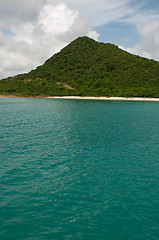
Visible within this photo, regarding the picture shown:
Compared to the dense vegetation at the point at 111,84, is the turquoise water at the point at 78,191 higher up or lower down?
lower down

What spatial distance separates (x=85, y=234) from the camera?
9.73m

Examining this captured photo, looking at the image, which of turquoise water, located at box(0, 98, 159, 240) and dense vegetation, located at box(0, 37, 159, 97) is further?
dense vegetation, located at box(0, 37, 159, 97)

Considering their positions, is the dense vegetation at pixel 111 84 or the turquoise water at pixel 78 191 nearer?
the turquoise water at pixel 78 191

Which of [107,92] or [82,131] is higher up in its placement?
[107,92]

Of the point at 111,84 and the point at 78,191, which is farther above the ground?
the point at 111,84

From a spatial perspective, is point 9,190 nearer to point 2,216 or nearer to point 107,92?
point 2,216

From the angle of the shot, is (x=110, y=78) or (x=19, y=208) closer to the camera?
(x=19, y=208)

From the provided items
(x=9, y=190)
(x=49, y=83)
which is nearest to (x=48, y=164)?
(x=9, y=190)

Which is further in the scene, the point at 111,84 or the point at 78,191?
the point at 111,84

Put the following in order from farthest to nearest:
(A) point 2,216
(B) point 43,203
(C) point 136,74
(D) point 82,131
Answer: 1. (C) point 136,74
2. (D) point 82,131
3. (B) point 43,203
4. (A) point 2,216

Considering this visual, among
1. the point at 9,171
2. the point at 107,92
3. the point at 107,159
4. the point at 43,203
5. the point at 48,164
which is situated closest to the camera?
the point at 43,203

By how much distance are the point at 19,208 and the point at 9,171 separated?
5.39m

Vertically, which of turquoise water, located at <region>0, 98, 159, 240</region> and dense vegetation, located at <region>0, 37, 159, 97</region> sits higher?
dense vegetation, located at <region>0, 37, 159, 97</region>

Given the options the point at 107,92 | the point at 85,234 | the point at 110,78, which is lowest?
the point at 85,234
